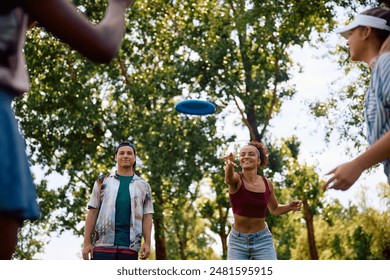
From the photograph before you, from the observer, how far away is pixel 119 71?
25.2 m

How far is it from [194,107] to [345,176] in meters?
11.2

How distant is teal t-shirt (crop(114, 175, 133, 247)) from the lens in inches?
256

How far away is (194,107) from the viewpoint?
13680 mm

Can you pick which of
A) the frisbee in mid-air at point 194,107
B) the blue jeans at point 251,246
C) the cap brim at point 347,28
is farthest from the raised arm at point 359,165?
the frisbee in mid-air at point 194,107

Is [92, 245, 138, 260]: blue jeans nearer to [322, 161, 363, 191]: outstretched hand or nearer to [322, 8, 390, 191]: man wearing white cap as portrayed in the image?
[322, 8, 390, 191]: man wearing white cap

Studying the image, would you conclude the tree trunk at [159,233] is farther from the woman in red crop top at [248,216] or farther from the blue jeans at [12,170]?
the blue jeans at [12,170]

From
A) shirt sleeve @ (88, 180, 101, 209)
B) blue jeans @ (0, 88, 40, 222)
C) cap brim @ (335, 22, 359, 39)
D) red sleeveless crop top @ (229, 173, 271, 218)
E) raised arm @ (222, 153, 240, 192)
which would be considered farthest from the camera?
red sleeveless crop top @ (229, 173, 271, 218)

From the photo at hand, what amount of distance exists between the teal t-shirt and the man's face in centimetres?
21

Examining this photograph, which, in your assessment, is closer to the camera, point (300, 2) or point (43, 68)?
point (300, 2)

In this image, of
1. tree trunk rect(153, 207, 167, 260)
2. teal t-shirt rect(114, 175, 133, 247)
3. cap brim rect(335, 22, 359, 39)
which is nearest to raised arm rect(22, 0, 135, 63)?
cap brim rect(335, 22, 359, 39)

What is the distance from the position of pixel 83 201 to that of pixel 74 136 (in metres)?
2.50
